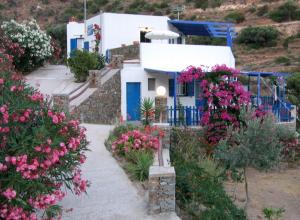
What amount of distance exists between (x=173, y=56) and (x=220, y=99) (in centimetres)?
582

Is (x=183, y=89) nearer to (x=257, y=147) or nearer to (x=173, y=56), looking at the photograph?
(x=173, y=56)

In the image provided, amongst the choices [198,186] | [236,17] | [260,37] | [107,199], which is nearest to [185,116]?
[198,186]

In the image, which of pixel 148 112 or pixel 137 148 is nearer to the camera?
pixel 137 148

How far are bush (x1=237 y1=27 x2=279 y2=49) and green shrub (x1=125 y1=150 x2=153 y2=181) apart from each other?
39971mm

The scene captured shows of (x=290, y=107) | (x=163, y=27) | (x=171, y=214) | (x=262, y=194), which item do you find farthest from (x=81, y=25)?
(x=171, y=214)

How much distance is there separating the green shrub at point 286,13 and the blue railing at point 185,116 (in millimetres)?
41240

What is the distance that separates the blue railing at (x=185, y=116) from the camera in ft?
59.4

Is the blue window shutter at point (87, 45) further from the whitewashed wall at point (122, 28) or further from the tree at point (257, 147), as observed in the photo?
the tree at point (257, 147)

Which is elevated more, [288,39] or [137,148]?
[288,39]

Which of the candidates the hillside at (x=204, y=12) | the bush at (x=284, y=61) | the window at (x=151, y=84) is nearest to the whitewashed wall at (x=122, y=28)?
the window at (x=151, y=84)

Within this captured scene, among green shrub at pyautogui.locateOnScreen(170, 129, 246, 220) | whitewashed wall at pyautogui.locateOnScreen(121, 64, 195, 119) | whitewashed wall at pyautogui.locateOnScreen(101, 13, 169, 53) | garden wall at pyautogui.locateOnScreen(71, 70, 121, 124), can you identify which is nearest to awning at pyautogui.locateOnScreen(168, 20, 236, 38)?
whitewashed wall at pyautogui.locateOnScreen(101, 13, 169, 53)

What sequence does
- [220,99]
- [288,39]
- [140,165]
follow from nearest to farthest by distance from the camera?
[140,165], [220,99], [288,39]

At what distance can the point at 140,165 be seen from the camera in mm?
10820

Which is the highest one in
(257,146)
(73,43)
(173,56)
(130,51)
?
(73,43)
